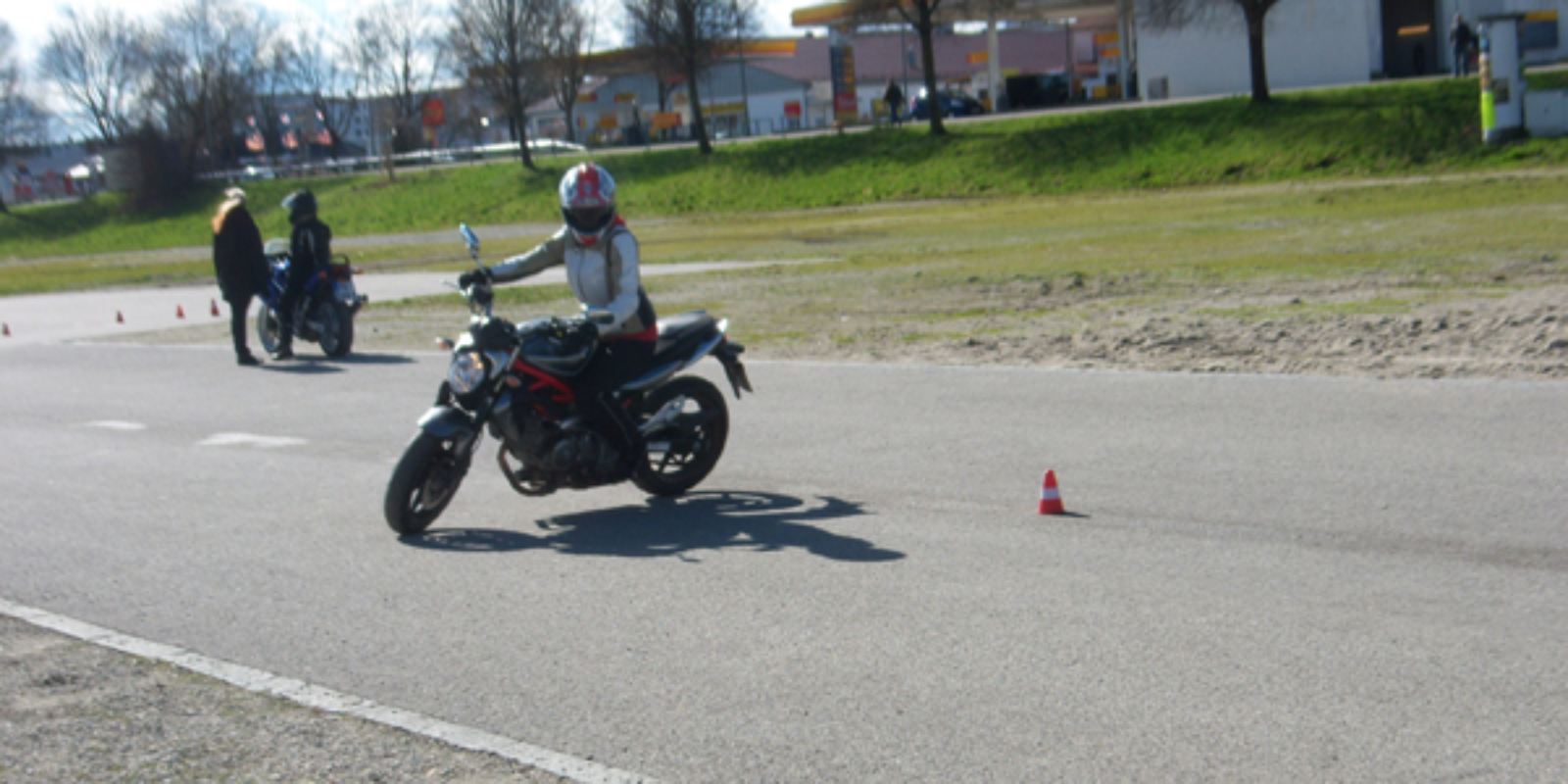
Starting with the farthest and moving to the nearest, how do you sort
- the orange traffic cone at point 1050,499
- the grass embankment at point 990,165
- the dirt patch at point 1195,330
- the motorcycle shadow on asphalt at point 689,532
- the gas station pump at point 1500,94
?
the grass embankment at point 990,165 → the gas station pump at point 1500,94 → the dirt patch at point 1195,330 → the orange traffic cone at point 1050,499 → the motorcycle shadow on asphalt at point 689,532

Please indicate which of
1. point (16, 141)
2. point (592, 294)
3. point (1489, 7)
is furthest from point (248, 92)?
point (592, 294)

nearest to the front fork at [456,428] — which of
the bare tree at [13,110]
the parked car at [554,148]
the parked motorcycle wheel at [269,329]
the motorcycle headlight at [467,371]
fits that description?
the motorcycle headlight at [467,371]

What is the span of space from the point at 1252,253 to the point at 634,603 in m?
16.0

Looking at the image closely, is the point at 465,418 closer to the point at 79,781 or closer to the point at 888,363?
the point at 79,781

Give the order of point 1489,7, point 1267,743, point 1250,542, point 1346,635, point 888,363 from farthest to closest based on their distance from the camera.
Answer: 1. point 1489,7
2. point 888,363
3. point 1250,542
4. point 1346,635
5. point 1267,743

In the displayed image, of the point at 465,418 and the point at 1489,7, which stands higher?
the point at 1489,7

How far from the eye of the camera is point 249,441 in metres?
10.8

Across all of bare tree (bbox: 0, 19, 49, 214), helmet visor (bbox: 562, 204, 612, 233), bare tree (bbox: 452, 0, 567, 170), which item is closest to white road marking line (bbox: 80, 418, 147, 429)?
helmet visor (bbox: 562, 204, 612, 233)

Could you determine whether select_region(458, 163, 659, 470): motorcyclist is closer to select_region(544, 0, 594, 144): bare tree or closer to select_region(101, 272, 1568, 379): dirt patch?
select_region(101, 272, 1568, 379): dirt patch

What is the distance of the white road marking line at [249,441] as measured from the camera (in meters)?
10.6

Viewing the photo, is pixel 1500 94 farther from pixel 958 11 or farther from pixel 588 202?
pixel 588 202

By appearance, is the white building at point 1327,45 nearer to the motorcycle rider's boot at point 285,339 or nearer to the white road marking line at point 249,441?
the motorcycle rider's boot at point 285,339

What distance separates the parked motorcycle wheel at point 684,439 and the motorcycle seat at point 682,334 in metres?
0.25

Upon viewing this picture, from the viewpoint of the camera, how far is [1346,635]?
16.9 ft
